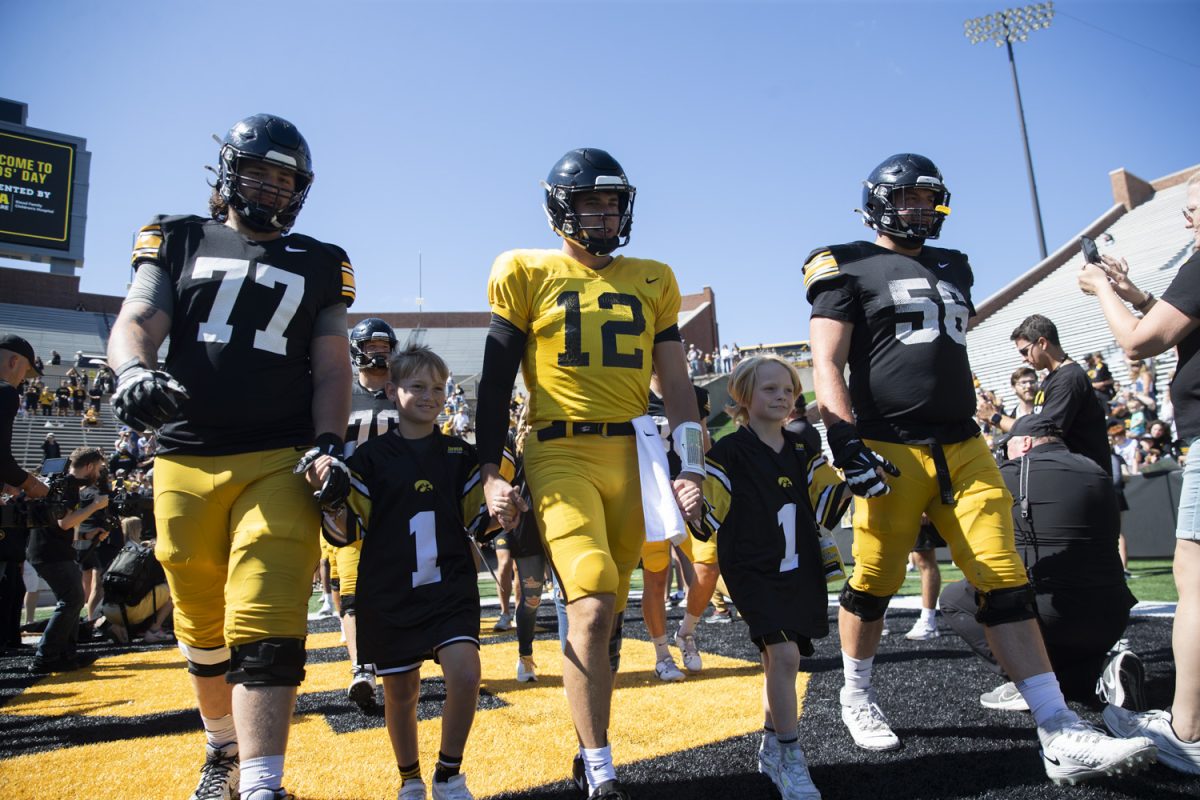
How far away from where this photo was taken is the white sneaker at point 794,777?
106 inches

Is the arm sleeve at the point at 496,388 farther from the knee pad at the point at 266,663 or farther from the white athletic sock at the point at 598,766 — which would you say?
the white athletic sock at the point at 598,766

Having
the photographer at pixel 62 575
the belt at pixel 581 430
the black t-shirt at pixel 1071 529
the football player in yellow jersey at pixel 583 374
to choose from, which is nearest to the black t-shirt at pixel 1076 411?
the black t-shirt at pixel 1071 529

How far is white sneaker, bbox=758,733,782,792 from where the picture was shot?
2.84 m

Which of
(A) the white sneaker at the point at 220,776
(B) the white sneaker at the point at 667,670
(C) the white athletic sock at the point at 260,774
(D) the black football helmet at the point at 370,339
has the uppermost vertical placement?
(D) the black football helmet at the point at 370,339

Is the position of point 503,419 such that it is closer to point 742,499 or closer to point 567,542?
point 567,542

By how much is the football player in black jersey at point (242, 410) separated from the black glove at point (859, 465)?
1814mm

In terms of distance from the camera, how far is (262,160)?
2836mm

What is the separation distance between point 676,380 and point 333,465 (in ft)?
4.49

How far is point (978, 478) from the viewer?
324cm

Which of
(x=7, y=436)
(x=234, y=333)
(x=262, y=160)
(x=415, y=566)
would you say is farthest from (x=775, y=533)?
(x=7, y=436)

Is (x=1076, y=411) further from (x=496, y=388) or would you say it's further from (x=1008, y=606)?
(x=496, y=388)

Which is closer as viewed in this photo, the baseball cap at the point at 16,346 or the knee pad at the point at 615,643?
the knee pad at the point at 615,643

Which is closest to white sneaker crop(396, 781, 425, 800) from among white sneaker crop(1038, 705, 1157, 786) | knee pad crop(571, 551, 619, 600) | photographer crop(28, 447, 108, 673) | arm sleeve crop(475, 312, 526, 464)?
knee pad crop(571, 551, 619, 600)

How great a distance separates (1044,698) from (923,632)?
10.6 feet
